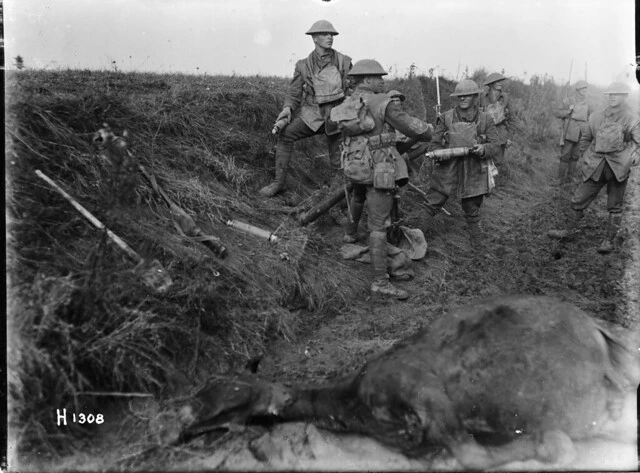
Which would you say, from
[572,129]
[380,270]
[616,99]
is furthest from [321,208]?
[572,129]

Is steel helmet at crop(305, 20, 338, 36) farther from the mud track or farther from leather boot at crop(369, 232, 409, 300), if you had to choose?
leather boot at crop(369, 232, 409, 300)

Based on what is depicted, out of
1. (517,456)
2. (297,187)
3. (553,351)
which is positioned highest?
(297,187)

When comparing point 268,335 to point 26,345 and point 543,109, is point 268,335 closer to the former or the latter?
point 26,345

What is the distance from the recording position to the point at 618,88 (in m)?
6.08

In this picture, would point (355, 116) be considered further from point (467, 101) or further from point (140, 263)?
point (140, 263)

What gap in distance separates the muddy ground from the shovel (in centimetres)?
81

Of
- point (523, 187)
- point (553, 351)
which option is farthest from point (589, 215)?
point (553, 351)

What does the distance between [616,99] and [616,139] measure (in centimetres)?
48

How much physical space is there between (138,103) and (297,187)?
219cm

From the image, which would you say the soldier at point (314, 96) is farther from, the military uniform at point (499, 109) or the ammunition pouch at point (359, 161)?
the military uniform at point (499, 109)

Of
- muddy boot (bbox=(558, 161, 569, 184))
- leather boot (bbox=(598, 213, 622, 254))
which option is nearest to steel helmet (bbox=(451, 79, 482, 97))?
leather boot (bbox=(598, 213, 622, 254))

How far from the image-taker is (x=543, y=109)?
54.3ft

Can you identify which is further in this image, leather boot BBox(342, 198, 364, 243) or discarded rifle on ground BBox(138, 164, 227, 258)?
leather boot BBox(342, 198, 364, 243)

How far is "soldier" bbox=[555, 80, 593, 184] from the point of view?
10609 mm
